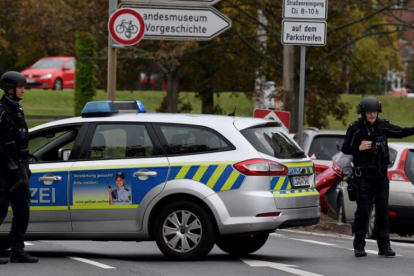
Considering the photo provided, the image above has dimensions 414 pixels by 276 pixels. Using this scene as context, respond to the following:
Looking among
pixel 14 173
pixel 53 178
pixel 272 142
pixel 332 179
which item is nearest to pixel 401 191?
pixel 332 179

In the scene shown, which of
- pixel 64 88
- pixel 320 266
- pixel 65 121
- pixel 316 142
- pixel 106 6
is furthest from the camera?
pixel 64 88

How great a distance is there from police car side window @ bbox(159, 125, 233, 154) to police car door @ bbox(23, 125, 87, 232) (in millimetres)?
941

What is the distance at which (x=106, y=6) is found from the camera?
1281 inches

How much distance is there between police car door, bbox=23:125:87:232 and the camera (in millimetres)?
11492

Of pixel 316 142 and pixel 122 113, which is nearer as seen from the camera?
pixel 122 113

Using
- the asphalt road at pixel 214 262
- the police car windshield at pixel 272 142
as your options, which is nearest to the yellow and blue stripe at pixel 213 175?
the police car windshield at pixel 272 142

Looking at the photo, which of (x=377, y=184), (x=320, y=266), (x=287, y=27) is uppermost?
(x=287, y=27)

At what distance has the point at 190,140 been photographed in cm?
1141

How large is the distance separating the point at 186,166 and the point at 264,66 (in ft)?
74.7

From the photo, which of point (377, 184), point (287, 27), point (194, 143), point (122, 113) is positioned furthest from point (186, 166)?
point (287, 27)

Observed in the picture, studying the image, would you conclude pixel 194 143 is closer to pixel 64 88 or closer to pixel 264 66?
pixel 264 66

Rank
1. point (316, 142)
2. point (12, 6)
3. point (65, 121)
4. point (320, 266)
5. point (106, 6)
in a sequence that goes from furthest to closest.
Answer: point (12, 6), point (106, 6), point (316, 142), point (65, 121), point (320, 266)

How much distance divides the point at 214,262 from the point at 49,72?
39882 millimetres

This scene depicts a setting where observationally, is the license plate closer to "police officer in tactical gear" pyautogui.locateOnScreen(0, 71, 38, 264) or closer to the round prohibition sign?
"police officer in tactical gear" pyautogui.locateOnScreen(0, 71, 38, 264)
